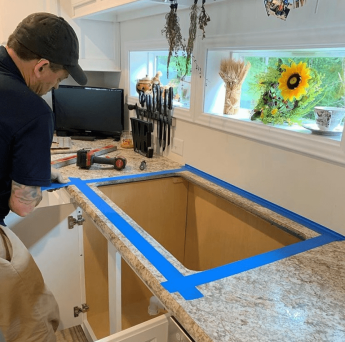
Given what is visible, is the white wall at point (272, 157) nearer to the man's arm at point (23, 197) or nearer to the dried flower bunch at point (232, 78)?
the dried flower bunch at point (232, 78)

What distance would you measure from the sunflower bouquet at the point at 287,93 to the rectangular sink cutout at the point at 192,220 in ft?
1.48

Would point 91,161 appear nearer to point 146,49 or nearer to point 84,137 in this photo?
point 84,137

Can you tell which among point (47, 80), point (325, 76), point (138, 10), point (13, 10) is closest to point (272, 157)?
point (325, 76)

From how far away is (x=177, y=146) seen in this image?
6.88 ft

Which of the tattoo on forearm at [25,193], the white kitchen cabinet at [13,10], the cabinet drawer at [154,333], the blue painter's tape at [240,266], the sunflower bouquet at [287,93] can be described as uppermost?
the white kitchen cabinet at [13,10]

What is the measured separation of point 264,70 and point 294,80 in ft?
1.01

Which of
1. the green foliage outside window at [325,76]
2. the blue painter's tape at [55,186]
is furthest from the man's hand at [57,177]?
the green foliage outside window at [325,76]

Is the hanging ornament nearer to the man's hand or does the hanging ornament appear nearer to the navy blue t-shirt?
the navy blue t-shirt

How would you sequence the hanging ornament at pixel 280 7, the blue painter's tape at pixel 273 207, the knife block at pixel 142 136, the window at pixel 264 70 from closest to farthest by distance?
the hanging ornament at pixel 280 7 → the blue painter's tape at pixel 273 207 → the window at pixel 264 70 → the knife block at pixel 142 136

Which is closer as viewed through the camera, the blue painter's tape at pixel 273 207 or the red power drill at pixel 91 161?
the blue painter's tape at pixel 273 207

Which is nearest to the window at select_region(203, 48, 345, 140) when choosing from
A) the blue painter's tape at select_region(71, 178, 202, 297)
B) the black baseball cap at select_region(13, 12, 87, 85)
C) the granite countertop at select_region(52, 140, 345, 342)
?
the granite countertop at select_region(52, 140, 345, 342)

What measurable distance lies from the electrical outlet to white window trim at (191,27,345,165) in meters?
0.22

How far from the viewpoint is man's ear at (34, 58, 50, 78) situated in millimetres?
1042

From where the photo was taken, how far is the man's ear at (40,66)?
3.42 feet
